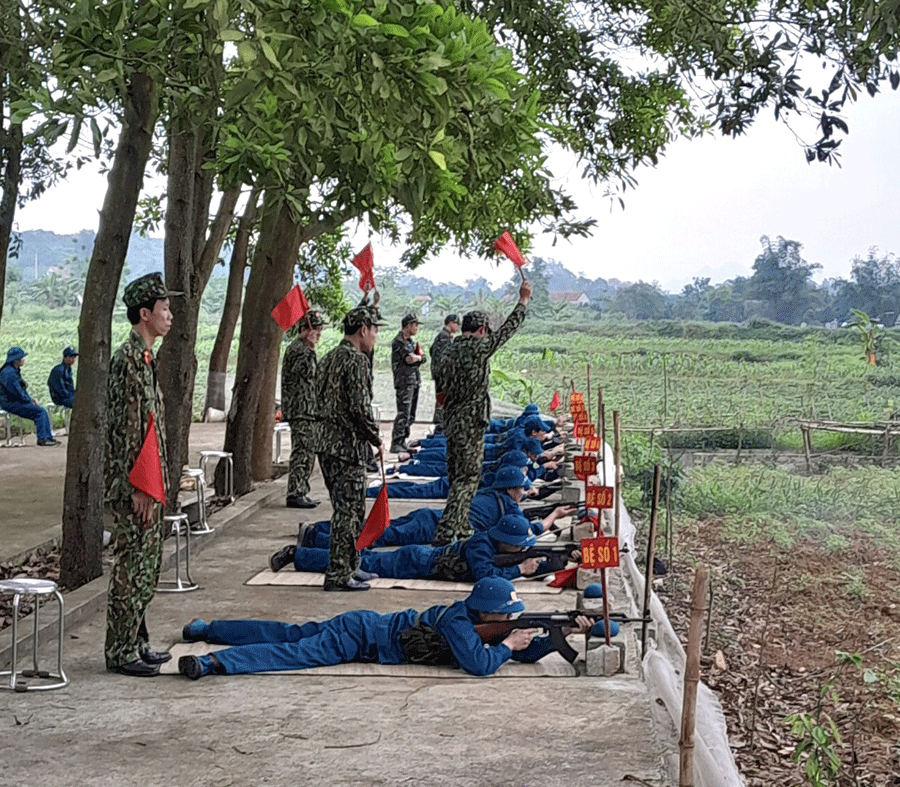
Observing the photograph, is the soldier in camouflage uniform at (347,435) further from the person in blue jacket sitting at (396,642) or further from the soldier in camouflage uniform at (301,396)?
the soldier in camouflage uniform at (301,396)

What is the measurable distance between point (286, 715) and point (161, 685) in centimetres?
77

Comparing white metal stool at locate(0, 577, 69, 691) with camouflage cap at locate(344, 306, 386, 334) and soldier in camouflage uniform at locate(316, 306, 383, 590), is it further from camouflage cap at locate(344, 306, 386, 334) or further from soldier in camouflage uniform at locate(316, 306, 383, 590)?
camouflage cap at locate(344, 306, 386, 334)

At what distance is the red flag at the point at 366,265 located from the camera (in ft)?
36.1

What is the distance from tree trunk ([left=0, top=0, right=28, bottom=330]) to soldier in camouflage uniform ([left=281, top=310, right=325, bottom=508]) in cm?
255

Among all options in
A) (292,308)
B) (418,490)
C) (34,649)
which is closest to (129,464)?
(34,649)

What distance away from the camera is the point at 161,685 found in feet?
19.8

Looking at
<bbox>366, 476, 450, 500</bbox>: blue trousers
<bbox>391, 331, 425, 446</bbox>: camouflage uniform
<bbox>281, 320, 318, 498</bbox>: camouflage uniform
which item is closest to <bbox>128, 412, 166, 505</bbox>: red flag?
<bbox>281, 320, 318, 498</bbox>: camouflage uniform

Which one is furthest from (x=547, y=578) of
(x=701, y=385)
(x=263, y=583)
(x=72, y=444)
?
(x=701, y=385)

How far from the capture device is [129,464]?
604 cm

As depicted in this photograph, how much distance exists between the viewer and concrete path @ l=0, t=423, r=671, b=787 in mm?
4867

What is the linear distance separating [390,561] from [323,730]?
3.37 metres

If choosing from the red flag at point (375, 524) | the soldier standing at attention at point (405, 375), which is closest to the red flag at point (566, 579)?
the red flag at point (375, 524)

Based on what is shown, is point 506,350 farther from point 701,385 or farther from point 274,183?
point 274,183

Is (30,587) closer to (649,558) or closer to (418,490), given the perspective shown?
(649,558)
